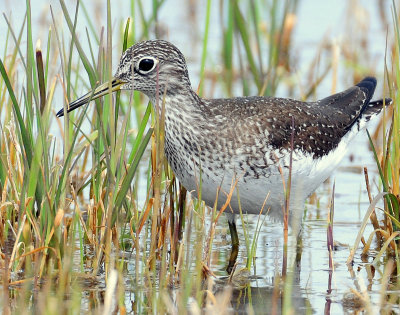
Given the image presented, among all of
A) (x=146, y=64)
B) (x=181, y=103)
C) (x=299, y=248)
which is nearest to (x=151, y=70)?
(x=146, y=64)

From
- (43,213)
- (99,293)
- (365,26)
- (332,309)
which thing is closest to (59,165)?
(43,213)

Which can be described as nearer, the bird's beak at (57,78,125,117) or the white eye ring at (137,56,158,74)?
the bird's beak at (57,78,125,117)

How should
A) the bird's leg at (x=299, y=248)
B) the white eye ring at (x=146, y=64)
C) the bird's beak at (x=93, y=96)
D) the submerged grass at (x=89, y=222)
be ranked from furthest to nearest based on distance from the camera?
the bird's leg at (x=299, y=248) → the white eye ring at (x=146, y=64) → the bird's beak at (x=93, y=96) → the submerged grass at (x=89, y=222)

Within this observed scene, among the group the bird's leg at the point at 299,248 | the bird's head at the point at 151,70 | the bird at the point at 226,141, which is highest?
the bird's head at the point at 151,70

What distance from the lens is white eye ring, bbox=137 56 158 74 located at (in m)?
7.88

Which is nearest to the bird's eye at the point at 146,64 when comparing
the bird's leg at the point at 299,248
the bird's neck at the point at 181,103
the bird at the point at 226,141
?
the bird at the point at 226,141

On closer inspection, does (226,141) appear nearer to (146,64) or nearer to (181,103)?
(181,103)

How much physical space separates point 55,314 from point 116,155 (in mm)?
1661

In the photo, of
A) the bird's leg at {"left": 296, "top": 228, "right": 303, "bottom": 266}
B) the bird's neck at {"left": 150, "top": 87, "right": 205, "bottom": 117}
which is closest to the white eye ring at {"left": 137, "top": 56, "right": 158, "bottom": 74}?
the bird's neck at {"left": 150, "top": 87, "right": 205, "bottom": 117}

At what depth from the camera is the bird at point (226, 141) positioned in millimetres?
7781

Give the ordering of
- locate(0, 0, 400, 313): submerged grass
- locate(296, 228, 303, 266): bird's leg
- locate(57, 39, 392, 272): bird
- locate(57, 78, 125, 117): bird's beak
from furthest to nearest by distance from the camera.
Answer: locate(296, 228, 303, 266): bird's leg < locate(57, 39, 392, 272): bird < locate(57, 78, 125, 117): bird's beak < locate(0, 0, 400, 313): submerged grass

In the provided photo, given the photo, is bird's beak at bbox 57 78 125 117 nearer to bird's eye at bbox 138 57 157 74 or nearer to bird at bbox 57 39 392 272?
bird at bbox 57 39 392 272

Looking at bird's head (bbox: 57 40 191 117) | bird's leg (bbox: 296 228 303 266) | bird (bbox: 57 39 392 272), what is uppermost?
bird's head (bbox: 57 40 191 117)

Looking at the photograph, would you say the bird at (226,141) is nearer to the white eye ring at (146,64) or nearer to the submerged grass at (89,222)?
the white eye ring at (146,64)
